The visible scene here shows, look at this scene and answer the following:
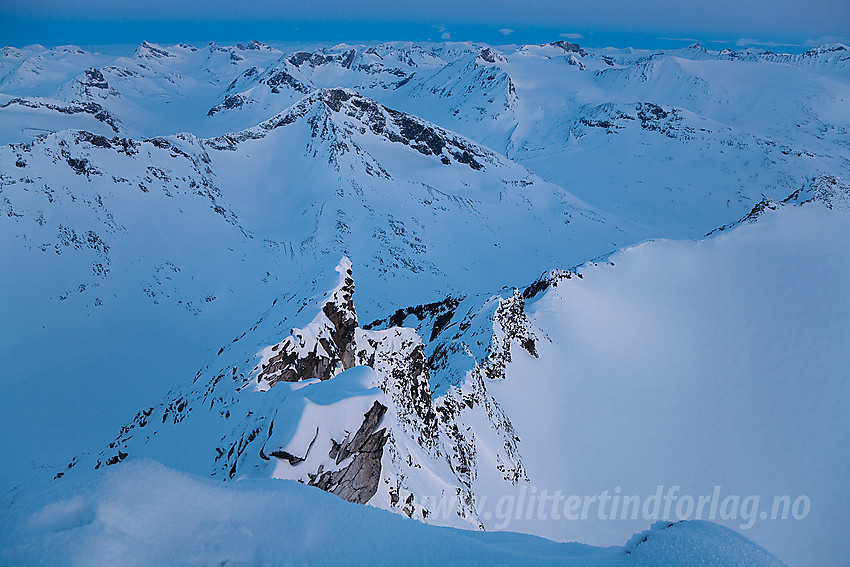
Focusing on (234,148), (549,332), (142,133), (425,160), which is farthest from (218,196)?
(142,133)

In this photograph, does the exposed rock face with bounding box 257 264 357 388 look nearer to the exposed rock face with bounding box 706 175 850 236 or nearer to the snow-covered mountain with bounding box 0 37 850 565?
the snow-covered mountain with bounding box 0 37 850 565

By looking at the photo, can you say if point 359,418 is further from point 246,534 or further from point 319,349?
point 319,349

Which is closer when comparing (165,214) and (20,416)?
(20,416)

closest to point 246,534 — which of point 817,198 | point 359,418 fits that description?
point 359,418

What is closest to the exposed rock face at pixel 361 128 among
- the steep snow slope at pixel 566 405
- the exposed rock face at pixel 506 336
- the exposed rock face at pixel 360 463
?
the exposed rock face at pixel 506 336

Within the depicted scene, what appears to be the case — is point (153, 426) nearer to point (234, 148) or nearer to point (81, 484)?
point (81, 484)
